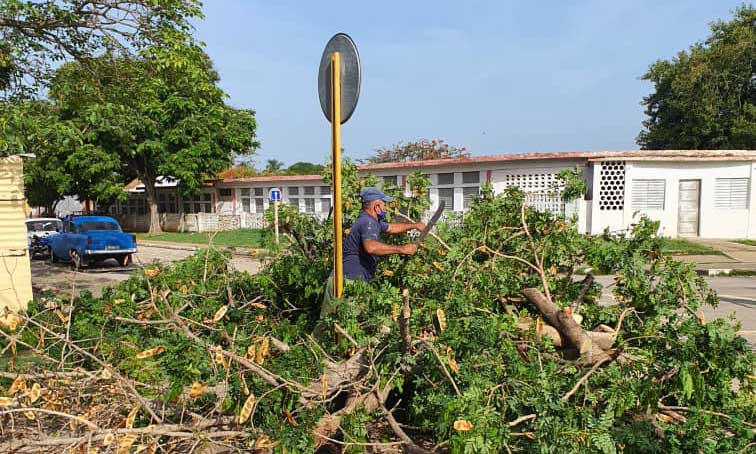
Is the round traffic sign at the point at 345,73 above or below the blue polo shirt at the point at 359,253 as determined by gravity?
above

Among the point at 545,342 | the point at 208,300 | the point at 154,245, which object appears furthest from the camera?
the point at 154,245

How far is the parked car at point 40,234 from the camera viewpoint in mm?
17797

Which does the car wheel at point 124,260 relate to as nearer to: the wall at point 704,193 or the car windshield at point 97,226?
the car windshield at point 97,226

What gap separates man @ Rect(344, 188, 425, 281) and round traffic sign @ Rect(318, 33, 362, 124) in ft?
2.89

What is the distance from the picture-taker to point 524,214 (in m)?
4.85

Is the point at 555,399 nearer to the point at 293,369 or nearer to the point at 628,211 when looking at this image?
the point at 293,369

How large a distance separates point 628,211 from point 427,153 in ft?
78.6

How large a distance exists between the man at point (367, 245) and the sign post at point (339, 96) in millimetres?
452

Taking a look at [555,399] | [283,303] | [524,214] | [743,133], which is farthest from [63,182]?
[743,133]

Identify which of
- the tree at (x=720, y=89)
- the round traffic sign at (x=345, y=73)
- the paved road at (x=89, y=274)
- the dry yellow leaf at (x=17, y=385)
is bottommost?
the paved road at (x=89, y=274)

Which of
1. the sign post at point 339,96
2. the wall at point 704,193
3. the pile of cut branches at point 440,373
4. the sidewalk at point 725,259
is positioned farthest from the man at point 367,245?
the wall at point 704,193

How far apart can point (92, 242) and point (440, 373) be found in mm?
13853

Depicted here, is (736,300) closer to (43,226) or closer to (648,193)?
(648,193)

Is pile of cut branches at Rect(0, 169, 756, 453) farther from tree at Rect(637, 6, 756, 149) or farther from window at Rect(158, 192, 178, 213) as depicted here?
window at Rect(158, 192, 178, 213)
